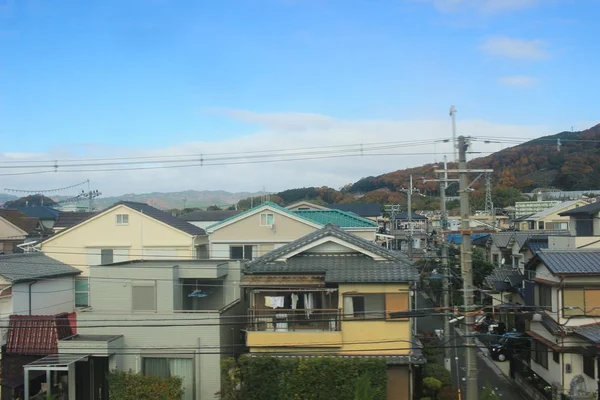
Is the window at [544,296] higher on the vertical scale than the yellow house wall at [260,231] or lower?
lower

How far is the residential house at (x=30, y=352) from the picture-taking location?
18.0m

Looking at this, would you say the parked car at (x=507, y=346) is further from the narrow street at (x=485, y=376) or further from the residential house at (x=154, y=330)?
the residential house at (x=154, y=330)

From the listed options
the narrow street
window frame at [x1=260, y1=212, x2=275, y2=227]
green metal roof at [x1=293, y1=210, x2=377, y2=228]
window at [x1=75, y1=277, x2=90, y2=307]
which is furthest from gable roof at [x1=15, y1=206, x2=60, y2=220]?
the narrow street

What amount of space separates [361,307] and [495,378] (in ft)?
35.9

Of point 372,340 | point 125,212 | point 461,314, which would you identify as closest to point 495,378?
point 372,340

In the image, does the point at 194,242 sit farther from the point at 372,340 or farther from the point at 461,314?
the point at 461,314

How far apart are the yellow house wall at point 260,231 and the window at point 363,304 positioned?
41.0 ft

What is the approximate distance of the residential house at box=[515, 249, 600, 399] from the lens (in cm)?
1759

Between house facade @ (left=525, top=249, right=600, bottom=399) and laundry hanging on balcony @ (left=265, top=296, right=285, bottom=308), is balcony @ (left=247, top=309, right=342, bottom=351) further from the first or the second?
house facade @ (left=525, top=249, right=600, bottom=399)

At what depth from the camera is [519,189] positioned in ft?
287

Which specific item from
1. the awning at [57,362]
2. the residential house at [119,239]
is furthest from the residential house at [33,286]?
the awning at [57,362]

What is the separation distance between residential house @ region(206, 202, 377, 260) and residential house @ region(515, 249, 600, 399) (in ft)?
42.4

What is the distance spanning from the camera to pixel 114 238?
93.8 ft

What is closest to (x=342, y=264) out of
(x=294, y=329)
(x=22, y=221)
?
(x=294, y=329)
